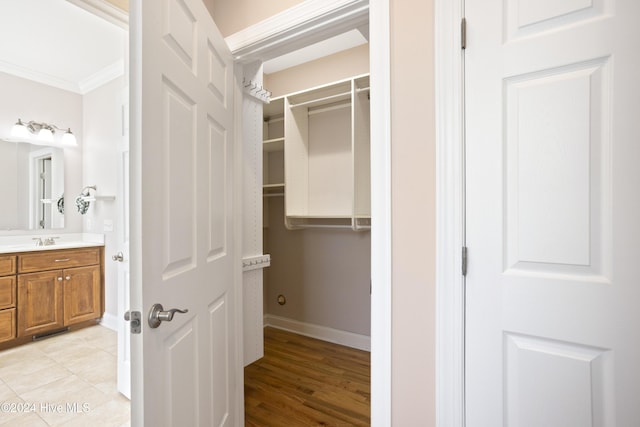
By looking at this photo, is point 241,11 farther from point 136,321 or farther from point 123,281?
point 123,281

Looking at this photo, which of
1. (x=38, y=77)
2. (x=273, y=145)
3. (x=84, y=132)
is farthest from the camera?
(x=84, y=132)

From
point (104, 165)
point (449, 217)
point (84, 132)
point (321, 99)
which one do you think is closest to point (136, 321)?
point (449, 217)

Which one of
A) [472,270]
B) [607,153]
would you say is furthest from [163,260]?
[607,153]

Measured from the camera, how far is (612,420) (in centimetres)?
81

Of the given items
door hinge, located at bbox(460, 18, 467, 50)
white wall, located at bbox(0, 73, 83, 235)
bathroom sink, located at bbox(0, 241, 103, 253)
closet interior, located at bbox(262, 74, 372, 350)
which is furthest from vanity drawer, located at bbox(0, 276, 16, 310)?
door hinge, located at bbox(460, 18, 467, 50)

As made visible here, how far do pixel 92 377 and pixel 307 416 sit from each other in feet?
5.69

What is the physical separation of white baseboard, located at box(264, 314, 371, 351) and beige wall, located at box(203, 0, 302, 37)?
2465 millimetres

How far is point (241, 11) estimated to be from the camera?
159cm

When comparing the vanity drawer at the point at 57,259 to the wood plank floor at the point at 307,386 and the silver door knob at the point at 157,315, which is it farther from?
the silver door knob at the point at 157,315

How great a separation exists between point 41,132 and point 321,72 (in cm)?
313

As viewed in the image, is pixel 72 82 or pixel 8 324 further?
pixel 72 82

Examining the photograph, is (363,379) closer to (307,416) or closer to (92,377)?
(307,416)

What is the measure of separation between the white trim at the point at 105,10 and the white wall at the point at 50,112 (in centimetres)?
292

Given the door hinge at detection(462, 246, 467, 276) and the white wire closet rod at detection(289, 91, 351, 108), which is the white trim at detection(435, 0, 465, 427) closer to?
the door hinge at detection(462, 246, 467, 276)
